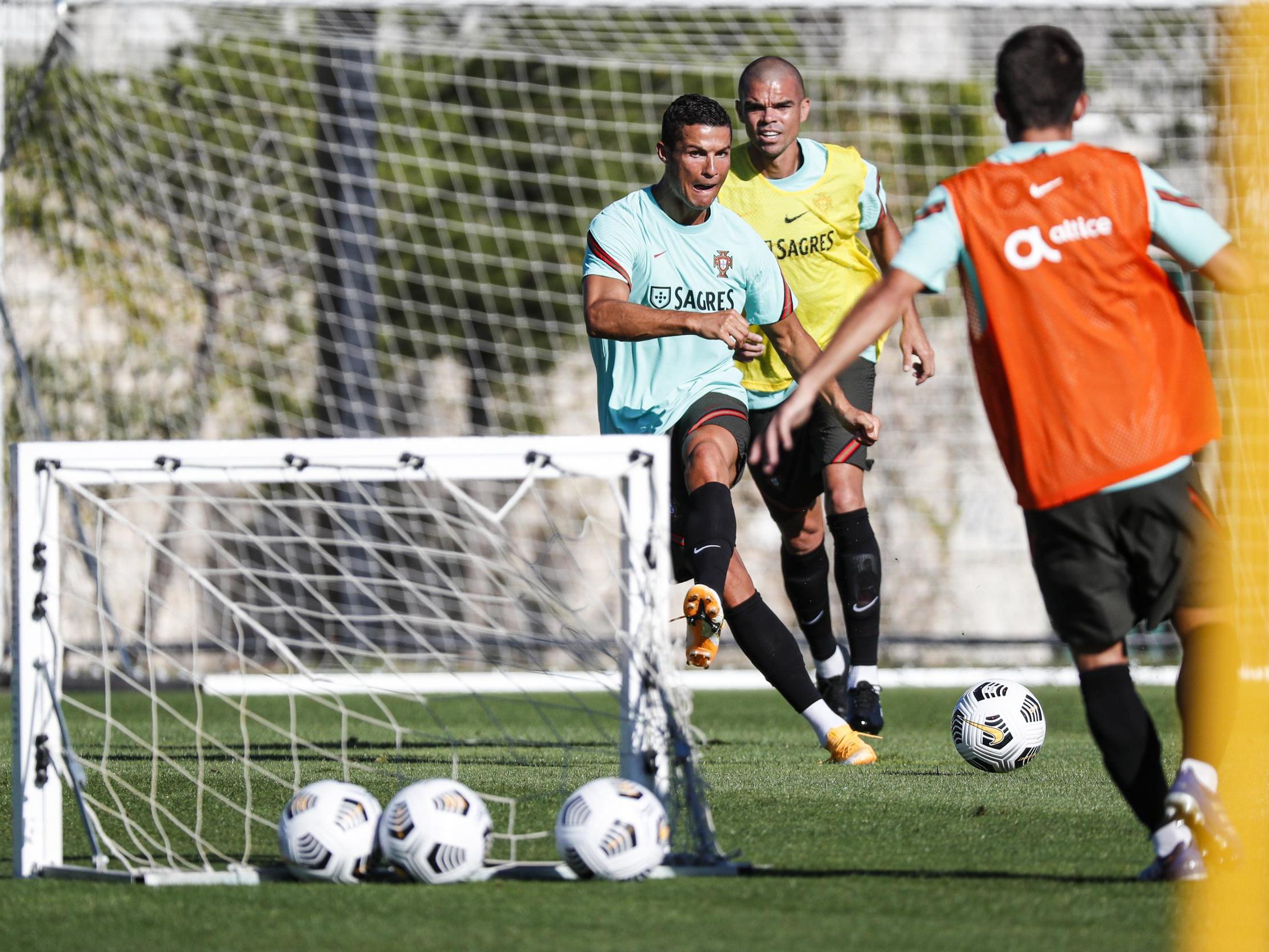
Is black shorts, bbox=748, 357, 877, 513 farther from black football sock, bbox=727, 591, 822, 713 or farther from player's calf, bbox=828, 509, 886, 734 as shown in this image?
black football sock, bbox=727, 591, 822, 713

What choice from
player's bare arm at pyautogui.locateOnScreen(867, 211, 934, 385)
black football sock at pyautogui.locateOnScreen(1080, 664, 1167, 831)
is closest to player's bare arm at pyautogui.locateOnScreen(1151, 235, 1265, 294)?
black football sock at pyautogui.locateOnScreen(1080, 664, 1167, 831)

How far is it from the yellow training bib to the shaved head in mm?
412

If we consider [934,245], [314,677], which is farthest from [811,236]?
[934,245]

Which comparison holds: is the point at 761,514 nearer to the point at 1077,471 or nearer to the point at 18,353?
the point at 18,353

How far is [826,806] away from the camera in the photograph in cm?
480

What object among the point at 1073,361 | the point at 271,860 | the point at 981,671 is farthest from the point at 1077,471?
the point at 981,671

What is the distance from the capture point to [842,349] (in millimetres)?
3562

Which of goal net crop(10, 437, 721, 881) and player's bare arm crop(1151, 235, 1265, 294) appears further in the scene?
goal net crop(10, 437, 721, 881)

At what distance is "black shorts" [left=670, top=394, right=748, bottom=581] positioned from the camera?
5953mm

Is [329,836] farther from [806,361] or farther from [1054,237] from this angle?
[806,361]

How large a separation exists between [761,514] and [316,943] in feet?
42.8

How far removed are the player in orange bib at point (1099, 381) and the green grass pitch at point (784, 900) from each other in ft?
1.25

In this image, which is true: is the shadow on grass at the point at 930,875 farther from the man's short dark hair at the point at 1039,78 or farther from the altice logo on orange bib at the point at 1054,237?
the man's short dark hair at the point at 1039,78

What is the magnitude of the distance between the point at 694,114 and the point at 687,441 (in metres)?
1.09
